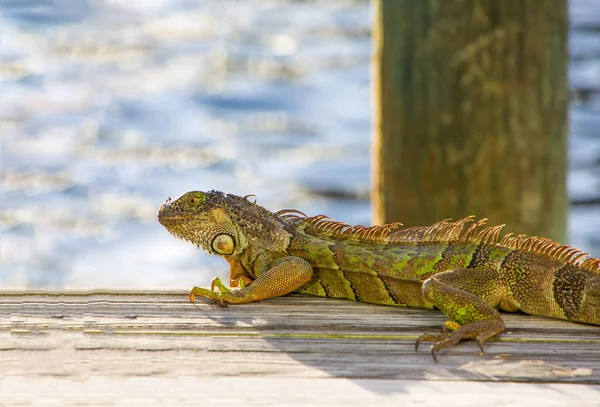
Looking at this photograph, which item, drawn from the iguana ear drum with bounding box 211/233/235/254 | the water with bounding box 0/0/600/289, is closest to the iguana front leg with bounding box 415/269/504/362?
the iguana ear drum with bounding box 211/233/235/254

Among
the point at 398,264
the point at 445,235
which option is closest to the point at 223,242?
the point at 398,264

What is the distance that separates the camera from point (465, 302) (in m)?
4.15

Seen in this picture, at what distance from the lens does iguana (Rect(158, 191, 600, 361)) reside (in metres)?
4.19

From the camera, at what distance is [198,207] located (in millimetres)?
4934

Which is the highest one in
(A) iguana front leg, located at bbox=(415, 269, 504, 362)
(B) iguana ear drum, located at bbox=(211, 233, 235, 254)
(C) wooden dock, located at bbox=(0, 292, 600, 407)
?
(B) iguana ear drum, located at bbox=(211, 233, 235, 254)

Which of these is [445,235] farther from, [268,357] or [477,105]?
[477,105]

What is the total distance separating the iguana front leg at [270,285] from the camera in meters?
4.47

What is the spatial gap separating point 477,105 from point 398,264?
182 cm

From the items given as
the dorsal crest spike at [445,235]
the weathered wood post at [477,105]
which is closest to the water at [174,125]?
the weathered wood post at [477,105]

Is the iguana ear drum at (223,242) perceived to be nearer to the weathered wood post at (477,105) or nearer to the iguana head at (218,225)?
the iguana head at (218,225)

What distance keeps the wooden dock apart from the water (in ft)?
18.3

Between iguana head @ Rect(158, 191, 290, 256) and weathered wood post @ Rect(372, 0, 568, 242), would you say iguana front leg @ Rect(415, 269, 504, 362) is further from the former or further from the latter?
weathered wood post @ Rect(372, 0, 568, 242)

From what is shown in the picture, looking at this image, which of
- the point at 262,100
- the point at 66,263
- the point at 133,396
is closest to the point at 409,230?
the point at 133,396

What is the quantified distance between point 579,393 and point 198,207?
2240mm
